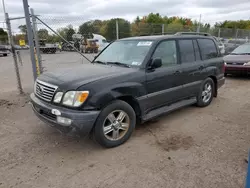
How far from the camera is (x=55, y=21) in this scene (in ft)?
20.8

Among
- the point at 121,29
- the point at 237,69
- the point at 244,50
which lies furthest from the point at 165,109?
the point at 121,29

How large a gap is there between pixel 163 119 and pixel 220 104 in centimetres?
203

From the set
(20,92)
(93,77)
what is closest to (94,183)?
(93,77)

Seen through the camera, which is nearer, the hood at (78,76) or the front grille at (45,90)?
the hood at (78,76)

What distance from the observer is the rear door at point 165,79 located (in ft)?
12.7

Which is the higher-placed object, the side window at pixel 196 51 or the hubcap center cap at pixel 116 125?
the side window at pixel 196 51

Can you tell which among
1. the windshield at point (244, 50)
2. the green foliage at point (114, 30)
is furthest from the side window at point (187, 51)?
the windshield at point (244, 50)

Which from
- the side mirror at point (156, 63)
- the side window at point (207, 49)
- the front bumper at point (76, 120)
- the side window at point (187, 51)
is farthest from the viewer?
the side window at point (207, 49)

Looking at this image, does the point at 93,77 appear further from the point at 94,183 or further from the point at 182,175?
the point at 182,175

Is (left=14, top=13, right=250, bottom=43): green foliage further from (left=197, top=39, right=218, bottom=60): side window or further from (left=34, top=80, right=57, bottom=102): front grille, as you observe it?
(left=197, top=39, right=218, bottom=60): side window

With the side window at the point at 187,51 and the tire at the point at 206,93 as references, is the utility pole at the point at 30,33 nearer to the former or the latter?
the side window at the point at 187,51

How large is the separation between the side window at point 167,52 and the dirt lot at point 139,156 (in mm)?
1287

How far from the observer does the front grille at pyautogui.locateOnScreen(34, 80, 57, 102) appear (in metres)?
3.24

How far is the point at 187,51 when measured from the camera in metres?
4.69
